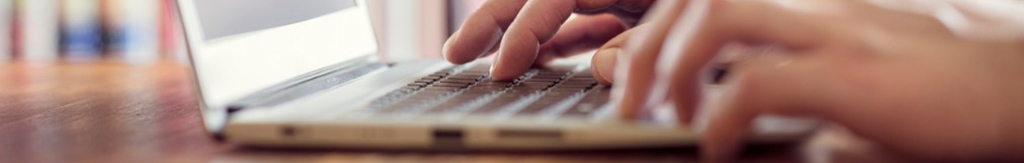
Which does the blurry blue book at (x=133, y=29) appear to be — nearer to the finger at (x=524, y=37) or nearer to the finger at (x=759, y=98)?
the finger at (x=524, y=37)

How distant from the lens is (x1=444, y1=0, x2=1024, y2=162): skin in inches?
17.4

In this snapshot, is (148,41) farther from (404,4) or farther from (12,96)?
(12,96)

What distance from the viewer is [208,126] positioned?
0.52 m

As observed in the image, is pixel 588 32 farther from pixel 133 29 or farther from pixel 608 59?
pixel 133 29

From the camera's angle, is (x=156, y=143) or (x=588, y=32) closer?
(x=156, y=143)

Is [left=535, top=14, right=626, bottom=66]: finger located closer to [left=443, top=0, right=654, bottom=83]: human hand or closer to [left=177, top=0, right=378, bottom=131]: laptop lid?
[left=443, top=0, right=654, bottom=83]: human hand

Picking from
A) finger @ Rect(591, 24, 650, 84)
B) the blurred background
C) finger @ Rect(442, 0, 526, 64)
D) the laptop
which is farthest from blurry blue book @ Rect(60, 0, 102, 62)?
finger @ Rect(591, 24, 650, 84)

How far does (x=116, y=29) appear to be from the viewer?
218 cm

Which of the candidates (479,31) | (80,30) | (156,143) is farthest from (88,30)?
(156,143)

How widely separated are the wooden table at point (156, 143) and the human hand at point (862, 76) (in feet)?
0.09

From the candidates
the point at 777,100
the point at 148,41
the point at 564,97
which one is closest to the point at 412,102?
the point at 564,97

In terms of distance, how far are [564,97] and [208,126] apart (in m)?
0.20

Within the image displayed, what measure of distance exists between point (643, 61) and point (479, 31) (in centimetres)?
39

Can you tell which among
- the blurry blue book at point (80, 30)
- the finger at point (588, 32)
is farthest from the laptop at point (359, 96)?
the blurry blue book at point (80, 30)
